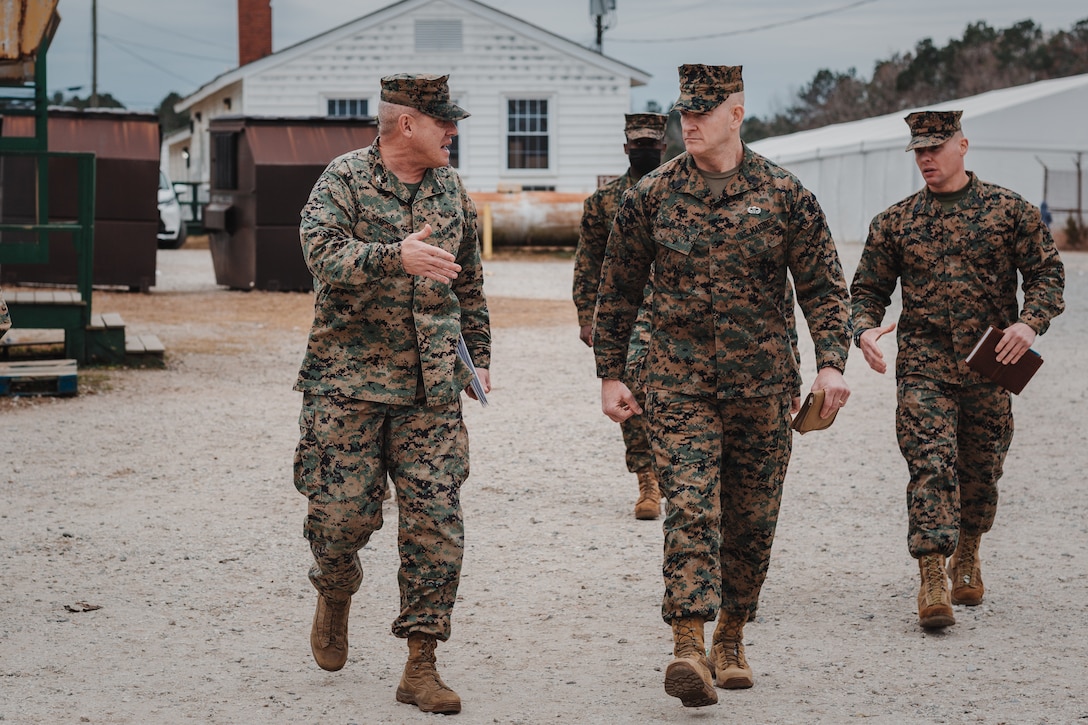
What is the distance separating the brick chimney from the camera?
116 ft

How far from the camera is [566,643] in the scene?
5.42 m

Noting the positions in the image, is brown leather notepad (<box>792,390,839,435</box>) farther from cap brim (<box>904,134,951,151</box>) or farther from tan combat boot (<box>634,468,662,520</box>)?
tan combat boot (<box>634,468,662,520</box>)

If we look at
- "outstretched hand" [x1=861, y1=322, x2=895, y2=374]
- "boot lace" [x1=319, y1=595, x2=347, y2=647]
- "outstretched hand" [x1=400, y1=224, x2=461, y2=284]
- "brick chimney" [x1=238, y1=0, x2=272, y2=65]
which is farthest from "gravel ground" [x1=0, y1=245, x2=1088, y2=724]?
"brick chimney" [x1=238, y1=0, x2=272, y2=65]

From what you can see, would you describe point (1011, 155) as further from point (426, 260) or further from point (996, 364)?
point (426, 260)

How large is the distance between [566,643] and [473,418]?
573 cm

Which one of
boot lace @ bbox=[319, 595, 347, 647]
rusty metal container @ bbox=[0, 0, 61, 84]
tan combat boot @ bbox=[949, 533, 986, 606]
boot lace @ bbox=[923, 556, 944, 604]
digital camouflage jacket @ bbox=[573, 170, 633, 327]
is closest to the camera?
boot lace @ bbox=[319, 595, 347, 647]

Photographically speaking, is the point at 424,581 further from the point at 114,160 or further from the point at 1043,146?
the point at 1043,146

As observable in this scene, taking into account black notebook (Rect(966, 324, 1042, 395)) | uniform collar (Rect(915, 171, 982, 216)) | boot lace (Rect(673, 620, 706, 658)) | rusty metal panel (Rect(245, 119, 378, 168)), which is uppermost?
rusty metal panel (Rect(245, 119, 378, 168))

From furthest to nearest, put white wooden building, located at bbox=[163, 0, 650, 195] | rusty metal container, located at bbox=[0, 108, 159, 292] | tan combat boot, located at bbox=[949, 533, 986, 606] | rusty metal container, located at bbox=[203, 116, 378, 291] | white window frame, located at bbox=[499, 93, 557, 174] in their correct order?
white window frame, located at bbox=[499, 93, 557, 174] → white wooden building, located at bbox=[163, 0, 650, 195] → rusty metal container, located at bbox=[203, 116, 378, 291] → rusty metal container, located at bbox=[0, 108, 159, 292] → tan combat boot, located at bbox=[949, 533, 986, 606]

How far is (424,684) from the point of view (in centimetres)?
460

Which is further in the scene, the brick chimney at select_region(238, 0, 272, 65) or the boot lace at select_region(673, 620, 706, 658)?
the brick chimney at select_region(238, 0, 272, 65)

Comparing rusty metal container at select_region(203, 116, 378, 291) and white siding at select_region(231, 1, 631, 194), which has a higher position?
white siding at select_region(231, 1, 631, 194)

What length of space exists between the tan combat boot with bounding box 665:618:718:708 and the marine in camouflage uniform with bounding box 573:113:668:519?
2.92m

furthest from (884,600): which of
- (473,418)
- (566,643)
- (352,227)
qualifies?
(473,418)
